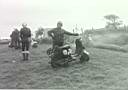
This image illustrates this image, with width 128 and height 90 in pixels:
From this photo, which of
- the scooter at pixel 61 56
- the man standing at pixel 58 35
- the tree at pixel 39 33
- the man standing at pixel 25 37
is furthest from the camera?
the tree at pixel 39 33

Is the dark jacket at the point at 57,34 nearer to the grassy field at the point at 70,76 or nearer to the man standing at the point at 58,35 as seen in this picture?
the man standing at the point at 58,35

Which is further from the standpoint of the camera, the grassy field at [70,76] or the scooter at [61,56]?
the scooter at [61,56]

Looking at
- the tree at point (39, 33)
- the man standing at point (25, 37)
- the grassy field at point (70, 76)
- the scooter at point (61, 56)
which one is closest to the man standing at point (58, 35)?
the scooter at point (61, 56)

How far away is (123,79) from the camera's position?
39.4 ft

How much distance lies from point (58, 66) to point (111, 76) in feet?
9.97

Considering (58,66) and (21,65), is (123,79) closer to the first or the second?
(58,66)

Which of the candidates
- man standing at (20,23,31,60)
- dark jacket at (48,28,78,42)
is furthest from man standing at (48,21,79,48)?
man standing at (20,23,31,60)

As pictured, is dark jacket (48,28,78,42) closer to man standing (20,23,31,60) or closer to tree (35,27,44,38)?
man standing (20,23,31,60)

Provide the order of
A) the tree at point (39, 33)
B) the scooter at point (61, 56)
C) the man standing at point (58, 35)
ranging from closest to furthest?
the scooter at point (61, 56), the man standing at point (58, 35), the tree at point (39, 33)

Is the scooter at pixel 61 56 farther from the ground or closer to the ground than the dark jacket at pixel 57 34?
closer to the ground

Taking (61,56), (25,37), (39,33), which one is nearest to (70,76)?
(61,56)

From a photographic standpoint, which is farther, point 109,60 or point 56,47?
point 109,60

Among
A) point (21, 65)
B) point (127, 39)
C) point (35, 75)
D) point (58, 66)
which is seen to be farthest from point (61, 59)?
point (127, 39)

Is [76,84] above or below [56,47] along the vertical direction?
below
